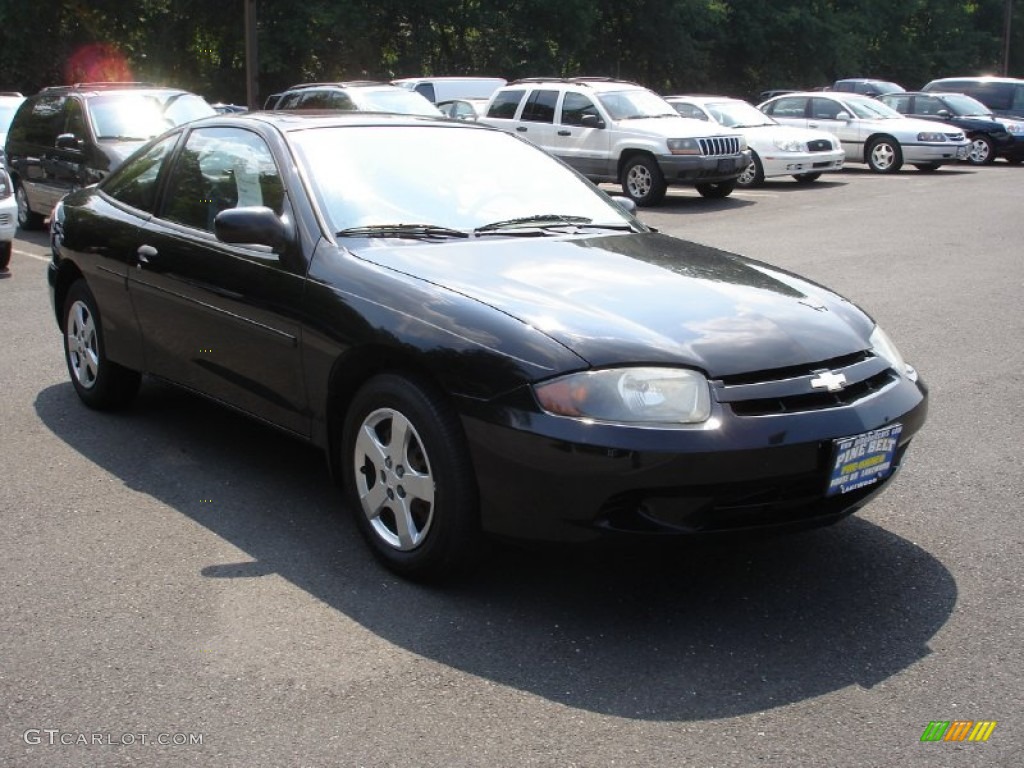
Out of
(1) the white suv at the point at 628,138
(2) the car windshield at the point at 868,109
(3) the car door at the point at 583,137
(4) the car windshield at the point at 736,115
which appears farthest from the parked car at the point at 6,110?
(2) the car windshield at the point at 868,109

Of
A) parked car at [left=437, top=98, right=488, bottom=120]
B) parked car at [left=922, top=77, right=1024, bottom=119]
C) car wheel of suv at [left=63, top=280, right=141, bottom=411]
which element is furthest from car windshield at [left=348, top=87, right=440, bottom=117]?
parked car at [left=922, top=77, right=1024, bottom=119]

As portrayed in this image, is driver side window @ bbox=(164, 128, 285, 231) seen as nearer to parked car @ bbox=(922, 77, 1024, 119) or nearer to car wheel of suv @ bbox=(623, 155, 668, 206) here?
car wheel of suv @ bbox=(623, 155, 668, 206)

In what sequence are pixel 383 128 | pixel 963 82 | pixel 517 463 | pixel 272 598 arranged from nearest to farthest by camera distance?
pixel 517 463
pixel 272 598
pixel 383 128
pixel 963 82

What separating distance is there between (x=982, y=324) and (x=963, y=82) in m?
22.8

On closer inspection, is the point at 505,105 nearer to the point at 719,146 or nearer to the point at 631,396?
the point at 719,146

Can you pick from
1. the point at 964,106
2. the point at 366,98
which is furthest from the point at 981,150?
the point at 366,98

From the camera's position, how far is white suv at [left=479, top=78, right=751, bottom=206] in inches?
711

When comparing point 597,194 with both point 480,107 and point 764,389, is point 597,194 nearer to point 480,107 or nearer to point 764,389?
point 764,389

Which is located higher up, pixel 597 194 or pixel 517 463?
pixel 597 194

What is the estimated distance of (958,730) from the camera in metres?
3.28

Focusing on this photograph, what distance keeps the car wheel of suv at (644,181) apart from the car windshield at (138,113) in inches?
263

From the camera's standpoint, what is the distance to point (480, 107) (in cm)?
2458

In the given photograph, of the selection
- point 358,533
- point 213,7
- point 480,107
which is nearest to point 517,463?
point 358,533

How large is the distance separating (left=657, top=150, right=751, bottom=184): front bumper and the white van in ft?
31.1
